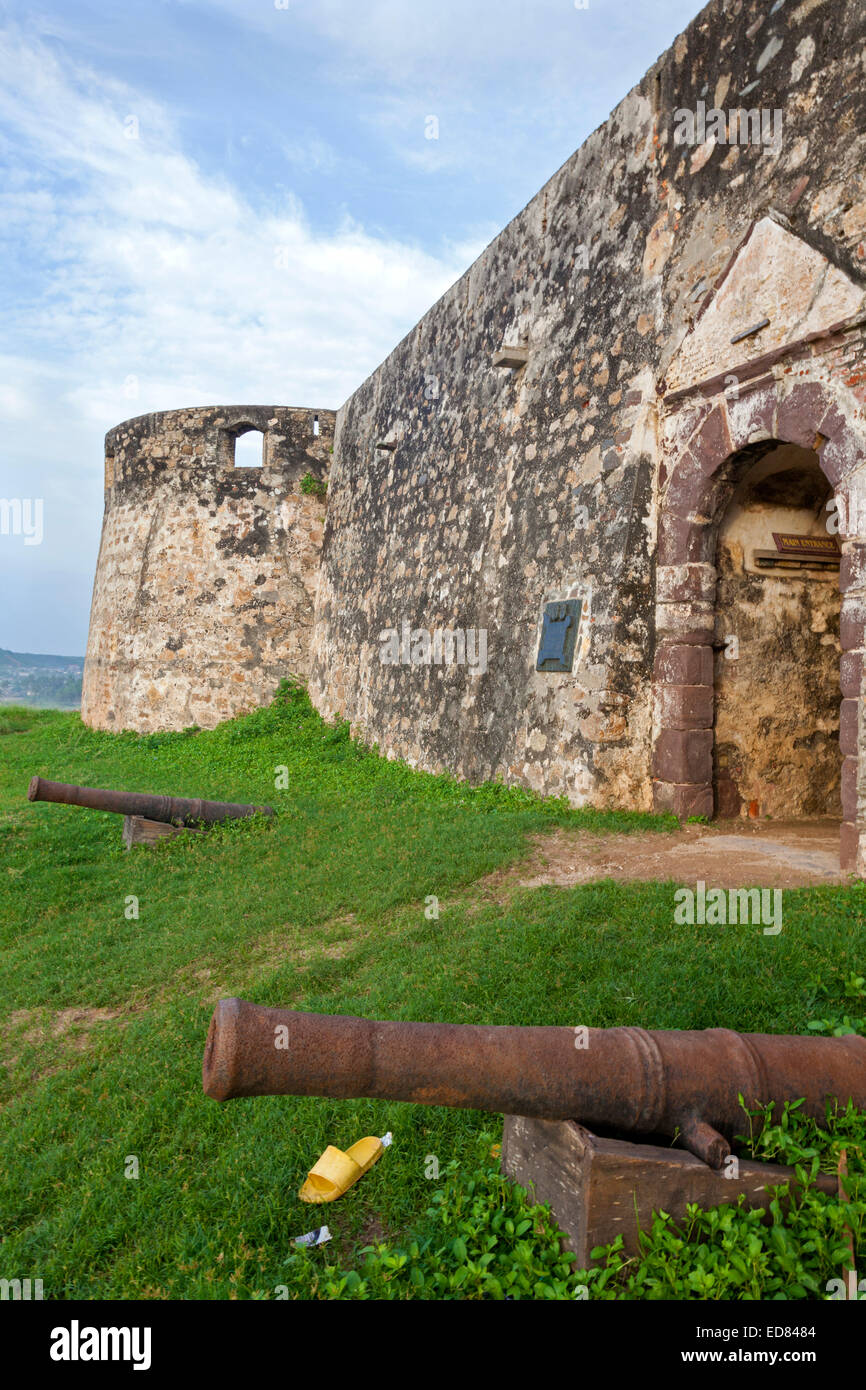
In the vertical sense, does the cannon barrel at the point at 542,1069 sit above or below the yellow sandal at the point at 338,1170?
above

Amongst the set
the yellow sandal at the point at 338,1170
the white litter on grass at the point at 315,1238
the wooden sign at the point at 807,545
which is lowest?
the white litter on grass at the point at 315,1238

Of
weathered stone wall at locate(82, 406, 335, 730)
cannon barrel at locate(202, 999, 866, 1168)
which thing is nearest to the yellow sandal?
cannon barrel at locate(202, 999, 866, 1168)

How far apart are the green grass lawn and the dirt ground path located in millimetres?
256

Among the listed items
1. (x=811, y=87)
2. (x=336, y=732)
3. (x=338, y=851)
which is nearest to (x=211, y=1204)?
(x=338, y=851)

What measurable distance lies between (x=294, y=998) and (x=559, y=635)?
4472 millimetres

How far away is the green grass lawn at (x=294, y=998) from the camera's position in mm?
2660

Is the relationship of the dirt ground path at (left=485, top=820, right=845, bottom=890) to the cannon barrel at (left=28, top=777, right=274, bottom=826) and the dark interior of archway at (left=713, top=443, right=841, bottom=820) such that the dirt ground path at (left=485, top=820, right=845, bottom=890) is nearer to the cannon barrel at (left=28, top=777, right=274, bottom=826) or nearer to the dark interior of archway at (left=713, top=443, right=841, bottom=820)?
the dark interior of archway at (left=713, top=443, right=841, bottom=820)

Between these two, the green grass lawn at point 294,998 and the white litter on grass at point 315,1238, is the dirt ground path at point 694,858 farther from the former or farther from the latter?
the white litter on grass at point 315,1238

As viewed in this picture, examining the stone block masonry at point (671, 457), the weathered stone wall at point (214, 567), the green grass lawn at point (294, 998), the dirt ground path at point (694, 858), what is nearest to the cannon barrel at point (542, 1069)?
the green grass lawn at point (294, 998)

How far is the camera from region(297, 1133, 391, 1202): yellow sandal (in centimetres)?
282

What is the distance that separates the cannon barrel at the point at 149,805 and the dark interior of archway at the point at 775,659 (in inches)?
172

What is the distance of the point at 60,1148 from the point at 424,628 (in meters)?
8.40

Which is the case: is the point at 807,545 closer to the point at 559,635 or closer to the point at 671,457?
the point at 671,457

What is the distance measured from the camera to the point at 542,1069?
88.6 inches
